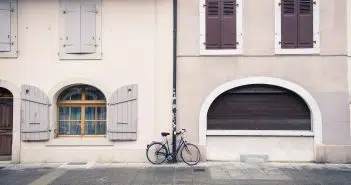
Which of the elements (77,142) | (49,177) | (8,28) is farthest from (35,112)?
(8,28)

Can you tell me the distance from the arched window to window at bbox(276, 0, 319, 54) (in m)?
5.81

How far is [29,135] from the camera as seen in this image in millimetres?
10039

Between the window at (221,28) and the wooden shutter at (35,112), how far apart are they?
201 inches

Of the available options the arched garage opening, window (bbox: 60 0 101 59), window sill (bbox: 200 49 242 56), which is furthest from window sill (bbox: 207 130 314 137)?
window (bbox: 60 0 101 59)

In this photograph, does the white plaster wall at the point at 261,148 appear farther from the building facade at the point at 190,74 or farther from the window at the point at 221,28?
the window at the point at 221,28

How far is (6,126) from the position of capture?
34.1 ft

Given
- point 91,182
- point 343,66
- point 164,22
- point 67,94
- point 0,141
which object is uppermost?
point 164,22

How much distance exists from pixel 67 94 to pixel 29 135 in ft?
5.49

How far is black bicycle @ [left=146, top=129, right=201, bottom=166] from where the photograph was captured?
9.82m

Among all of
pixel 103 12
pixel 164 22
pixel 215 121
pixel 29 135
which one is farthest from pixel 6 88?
pixel 215 121

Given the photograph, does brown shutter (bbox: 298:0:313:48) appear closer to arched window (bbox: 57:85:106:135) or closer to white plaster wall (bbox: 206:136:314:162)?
white plaster wall (bbox: 206:136:314:162)

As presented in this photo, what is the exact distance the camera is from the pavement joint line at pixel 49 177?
7.90m

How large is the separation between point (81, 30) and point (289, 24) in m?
6.36

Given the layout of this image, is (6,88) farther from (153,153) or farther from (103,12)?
(153,153)
